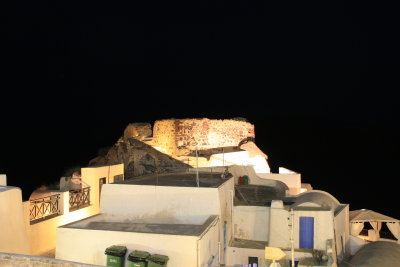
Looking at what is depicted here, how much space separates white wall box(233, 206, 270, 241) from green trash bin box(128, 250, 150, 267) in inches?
212

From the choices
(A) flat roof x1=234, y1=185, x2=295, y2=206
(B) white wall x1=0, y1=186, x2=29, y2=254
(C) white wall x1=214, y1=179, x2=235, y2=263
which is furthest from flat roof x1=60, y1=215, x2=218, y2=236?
(A) flat roof x1=234, y1=185, x2=295, y2=206

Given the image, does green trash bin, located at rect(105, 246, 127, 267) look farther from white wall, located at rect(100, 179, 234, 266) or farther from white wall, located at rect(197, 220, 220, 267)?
white wall, located at rect(100, 179, 234, 266)

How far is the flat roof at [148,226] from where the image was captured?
421 inches

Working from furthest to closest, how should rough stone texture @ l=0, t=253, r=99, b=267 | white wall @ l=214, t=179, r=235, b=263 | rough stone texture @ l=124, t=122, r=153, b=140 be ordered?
rough stone texture @ l=124, t=122, r=153, b=140 < white wall @ l=214, t=179, r=235, b=263 < rough stone texture @ l=0, t=253, r=99, b=267

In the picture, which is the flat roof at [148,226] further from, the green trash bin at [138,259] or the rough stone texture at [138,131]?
the rough stone texture at [138,131]

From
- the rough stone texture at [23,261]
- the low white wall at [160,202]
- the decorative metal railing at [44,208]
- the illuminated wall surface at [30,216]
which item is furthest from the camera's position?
the decorative metal railing at [44,208]

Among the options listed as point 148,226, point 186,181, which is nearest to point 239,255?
point 186,181

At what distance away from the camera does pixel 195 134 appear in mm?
33125

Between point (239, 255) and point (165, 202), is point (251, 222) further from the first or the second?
point (165, 202)

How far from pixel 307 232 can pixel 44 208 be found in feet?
28.5

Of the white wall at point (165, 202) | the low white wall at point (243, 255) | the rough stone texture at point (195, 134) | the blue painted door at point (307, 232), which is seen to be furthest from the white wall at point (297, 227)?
the rough stone texture at point (195, 134)

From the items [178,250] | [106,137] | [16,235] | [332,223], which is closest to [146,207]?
[178,250]

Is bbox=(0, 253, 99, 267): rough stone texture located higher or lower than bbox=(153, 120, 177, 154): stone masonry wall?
lower

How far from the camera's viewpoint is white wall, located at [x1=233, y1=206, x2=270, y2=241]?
1437cm
